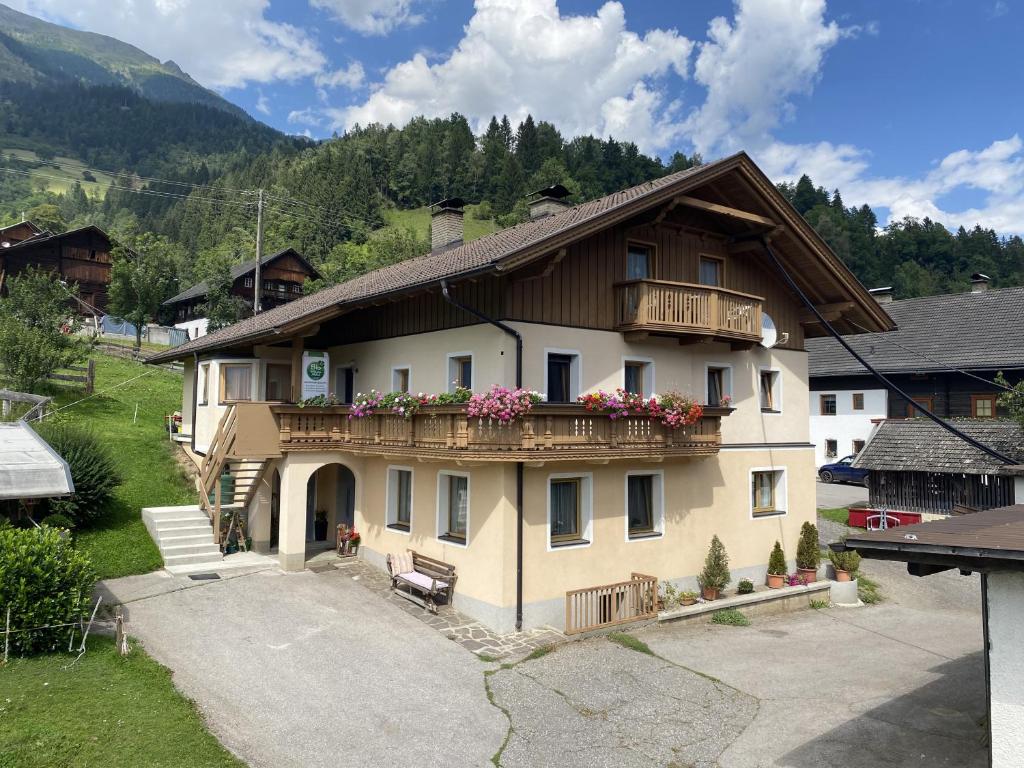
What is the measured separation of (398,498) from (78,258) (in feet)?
174

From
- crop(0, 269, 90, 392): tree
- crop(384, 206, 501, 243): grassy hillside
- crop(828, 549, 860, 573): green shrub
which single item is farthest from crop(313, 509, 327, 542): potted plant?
crop(384, 206, 501, 243): grassy hillside

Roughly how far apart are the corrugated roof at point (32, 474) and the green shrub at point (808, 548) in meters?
17.3

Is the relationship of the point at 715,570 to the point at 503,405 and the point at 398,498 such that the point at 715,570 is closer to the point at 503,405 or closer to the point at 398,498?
the point at 503,405

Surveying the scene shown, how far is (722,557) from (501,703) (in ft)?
27.7

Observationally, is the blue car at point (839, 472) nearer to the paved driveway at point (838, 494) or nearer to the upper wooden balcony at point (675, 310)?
the paved driveway at point (838, 494)

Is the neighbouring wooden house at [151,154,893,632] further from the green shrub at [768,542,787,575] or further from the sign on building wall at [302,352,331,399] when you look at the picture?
the green shrub at [768,542,787,575]

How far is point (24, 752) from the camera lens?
7.50 m

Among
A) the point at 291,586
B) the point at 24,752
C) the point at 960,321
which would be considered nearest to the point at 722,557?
the point at 291,586

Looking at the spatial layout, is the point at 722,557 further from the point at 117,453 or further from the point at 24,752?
the point at 117,453

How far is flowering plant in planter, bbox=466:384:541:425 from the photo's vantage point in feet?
41.4

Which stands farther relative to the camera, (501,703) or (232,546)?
(232,546)

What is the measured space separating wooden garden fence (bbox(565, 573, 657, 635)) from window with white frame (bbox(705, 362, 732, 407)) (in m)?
5.63

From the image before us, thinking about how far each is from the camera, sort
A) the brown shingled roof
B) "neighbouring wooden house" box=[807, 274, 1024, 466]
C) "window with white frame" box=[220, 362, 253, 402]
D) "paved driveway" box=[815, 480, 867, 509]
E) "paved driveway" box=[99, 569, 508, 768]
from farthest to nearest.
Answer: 1. "neighbouring wooden house" box=[807, 274, 1024, 466]
2. "paved driveway" box=[815, 480, 867, 509]
3. "window with white frame" box=[220, 362, 253, 402]
4. the brown shingled roof
5. "paved driveway" box=[99, 569, 508, 768]

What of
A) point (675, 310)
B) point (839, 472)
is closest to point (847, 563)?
point (675, 310)
